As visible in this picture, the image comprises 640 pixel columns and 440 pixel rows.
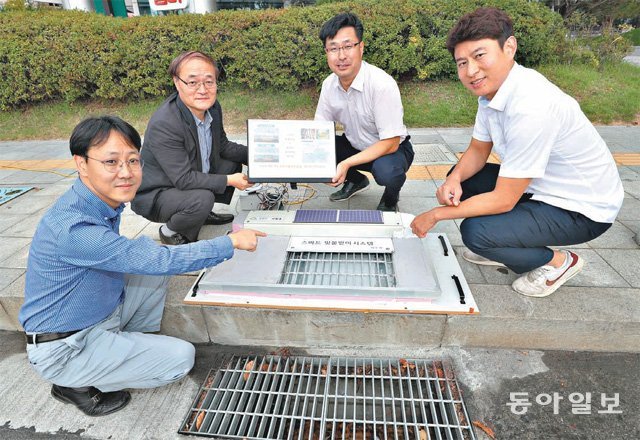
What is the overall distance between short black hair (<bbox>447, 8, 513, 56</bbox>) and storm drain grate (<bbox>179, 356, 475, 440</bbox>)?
5.53 ft

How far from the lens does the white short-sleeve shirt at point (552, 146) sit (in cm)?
178

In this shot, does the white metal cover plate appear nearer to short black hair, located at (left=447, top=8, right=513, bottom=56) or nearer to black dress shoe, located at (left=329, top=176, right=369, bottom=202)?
short black hair, located at (left=447, top=8, right=513, bottom=56)

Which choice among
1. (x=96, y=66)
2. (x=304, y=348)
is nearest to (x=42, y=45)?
(x=96, y=66)

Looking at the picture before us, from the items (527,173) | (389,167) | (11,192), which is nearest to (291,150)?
(389,167)

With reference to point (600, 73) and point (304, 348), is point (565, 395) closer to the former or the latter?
point (304, 348)

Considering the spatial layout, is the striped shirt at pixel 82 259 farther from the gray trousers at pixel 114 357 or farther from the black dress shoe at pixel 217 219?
the black dress shoe at pixel 217 219

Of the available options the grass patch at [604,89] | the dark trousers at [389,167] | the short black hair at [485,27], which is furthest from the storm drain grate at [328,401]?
the grass patch at [604,89]

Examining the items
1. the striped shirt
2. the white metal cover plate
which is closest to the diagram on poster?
the white metal cover plate

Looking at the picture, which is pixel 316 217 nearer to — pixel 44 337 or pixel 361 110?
pixel 361 110

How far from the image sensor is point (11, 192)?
432 centimetres

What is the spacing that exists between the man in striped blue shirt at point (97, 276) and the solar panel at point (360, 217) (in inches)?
34.8

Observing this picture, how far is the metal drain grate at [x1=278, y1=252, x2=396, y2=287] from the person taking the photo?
2.14 metres

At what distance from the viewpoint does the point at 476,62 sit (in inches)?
73.3

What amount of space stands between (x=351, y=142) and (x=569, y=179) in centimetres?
184
